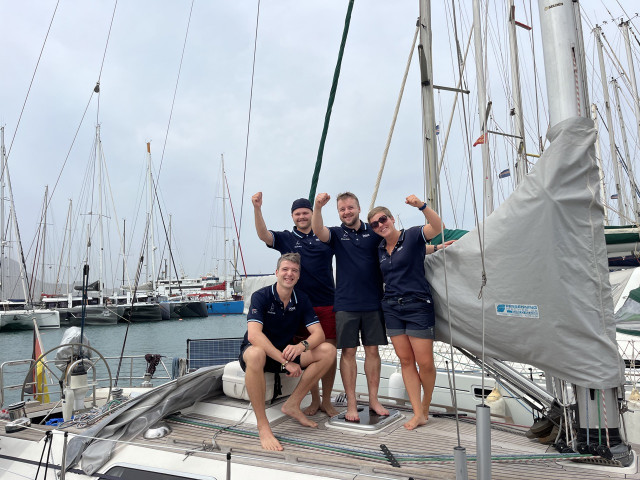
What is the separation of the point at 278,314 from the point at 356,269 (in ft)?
2.72

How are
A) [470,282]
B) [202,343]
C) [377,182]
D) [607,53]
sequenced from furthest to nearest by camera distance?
[607,53] < [202,343] < [377,182] < [470,282]

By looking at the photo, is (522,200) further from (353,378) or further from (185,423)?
(185,423)

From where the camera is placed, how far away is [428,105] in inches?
214

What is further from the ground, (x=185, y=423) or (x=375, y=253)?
(x=375, y=253)

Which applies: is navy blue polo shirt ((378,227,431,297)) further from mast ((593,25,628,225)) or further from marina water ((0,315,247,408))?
mast ((593,25,628,225))

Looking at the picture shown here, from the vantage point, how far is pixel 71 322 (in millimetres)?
44656

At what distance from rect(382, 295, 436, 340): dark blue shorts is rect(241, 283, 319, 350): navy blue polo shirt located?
28.9 inches

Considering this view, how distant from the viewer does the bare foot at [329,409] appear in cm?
455

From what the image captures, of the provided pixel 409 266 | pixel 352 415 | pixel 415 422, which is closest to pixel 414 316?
pixel 409 266

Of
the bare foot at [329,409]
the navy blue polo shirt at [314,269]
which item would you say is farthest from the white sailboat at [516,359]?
the navy blue polo shirt at [314,269]

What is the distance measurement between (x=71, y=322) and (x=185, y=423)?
153 feet

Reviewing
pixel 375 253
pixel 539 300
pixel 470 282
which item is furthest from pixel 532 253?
pixel 375 253

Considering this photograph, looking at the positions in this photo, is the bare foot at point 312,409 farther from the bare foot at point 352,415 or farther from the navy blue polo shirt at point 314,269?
the navy blue polo shirt at point 314,269

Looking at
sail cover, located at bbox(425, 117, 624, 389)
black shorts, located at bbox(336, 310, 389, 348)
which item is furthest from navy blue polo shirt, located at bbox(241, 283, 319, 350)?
sail cover, located at bbox(425, 117, 624, 389)
